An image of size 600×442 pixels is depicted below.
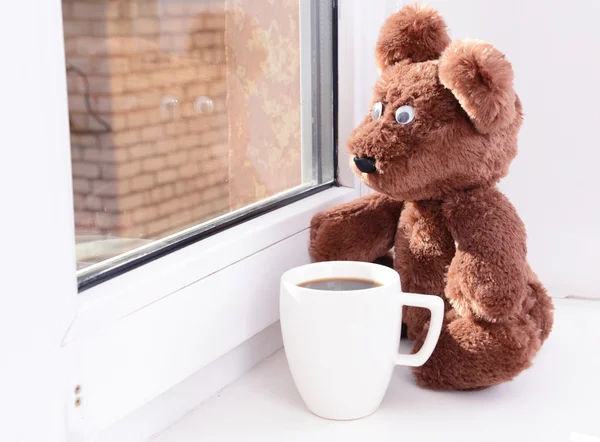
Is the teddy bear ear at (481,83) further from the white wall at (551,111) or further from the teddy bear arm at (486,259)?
the white wall at (551,111)

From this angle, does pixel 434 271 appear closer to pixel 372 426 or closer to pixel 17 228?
pixel 372 426

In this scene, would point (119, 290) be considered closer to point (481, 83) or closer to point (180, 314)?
point (180, 314)

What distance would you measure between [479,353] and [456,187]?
0.47 ft

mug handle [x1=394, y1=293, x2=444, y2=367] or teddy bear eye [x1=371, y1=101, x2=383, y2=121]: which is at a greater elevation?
teddy bear eye [x1=371, y1=101, x2=383, y2=121]

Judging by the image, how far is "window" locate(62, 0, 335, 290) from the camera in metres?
0.68

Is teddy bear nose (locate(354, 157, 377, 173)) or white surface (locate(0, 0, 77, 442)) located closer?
white surface (locate(0, 0, 77, 442))

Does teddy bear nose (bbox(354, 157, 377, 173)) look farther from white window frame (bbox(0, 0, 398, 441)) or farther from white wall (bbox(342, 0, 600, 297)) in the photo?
white wall (bbox(342, 0, 600, 297))

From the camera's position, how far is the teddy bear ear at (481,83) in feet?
1.93

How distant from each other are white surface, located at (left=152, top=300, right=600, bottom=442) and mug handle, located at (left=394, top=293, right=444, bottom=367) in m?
0.05

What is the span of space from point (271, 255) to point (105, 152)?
195 millimetres

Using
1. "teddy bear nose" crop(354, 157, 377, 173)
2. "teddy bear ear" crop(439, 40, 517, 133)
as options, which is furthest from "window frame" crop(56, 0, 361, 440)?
"teddy bear ear" crop(439, 40, 517, 133)

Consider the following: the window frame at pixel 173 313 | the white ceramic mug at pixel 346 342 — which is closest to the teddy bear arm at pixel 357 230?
the window frame at pixel 173 313

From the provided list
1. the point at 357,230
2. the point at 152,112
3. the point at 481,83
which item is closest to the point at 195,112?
the point at 152,112

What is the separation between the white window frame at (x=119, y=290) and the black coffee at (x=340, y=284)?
0.22ft
